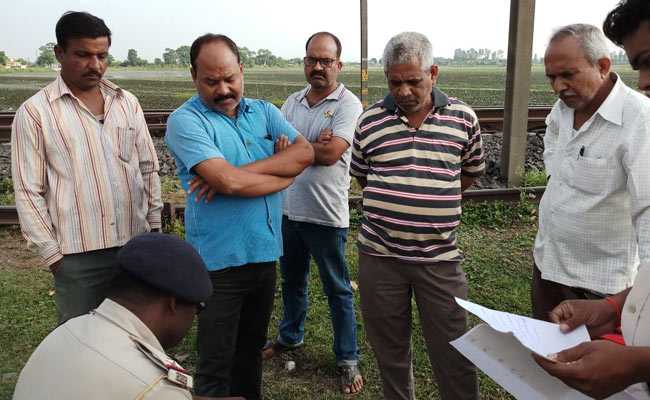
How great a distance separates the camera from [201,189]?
264cm

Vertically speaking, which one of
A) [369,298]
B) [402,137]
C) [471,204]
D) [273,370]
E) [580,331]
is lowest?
[273,370]

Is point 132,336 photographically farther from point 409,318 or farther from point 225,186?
point 409,318

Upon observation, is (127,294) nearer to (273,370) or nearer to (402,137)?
(402,137)

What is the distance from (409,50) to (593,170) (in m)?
1.00

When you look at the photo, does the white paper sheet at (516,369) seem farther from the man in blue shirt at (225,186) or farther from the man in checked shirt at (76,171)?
the man in checked shirt at (76,171)

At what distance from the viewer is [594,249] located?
241 centimetres

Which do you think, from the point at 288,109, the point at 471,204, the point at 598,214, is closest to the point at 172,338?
the point at 598,214

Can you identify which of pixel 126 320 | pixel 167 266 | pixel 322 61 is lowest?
pixel 126 320

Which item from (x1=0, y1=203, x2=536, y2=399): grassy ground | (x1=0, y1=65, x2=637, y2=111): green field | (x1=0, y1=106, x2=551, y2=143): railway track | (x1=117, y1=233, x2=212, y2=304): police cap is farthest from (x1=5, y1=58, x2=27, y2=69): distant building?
(x1=117, y1=233, x2=212, y2=304): police cap

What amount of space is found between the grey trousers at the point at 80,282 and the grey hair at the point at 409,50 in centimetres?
180

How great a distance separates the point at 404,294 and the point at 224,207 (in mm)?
1049

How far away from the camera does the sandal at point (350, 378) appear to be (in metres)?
3.43

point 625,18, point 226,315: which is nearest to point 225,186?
point 226,315

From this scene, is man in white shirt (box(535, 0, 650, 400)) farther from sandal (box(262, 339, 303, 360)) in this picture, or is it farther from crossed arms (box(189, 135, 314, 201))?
sandal (box(262, 339, 303, 360))
